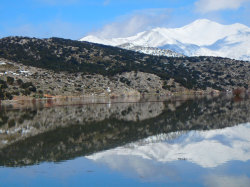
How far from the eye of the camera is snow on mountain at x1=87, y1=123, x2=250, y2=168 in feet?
90.3

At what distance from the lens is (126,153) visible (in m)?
29.6

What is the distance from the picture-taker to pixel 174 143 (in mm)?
34031

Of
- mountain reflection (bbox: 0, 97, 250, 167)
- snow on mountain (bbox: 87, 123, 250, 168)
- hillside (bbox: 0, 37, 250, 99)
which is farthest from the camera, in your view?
hillside (bbox: 0, 37, 250, 99)

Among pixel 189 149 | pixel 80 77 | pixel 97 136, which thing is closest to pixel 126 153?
pixel 189 149

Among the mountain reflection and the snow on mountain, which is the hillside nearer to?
the mountain reflection

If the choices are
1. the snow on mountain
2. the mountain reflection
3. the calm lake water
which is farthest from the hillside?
the snow on mountain

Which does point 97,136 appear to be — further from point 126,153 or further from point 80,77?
point 80,77

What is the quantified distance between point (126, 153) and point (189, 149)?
19.3 feet

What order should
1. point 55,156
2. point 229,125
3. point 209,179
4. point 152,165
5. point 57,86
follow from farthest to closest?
point 57,86
point 229,125
point 55,156
point 152,165
point 209,179

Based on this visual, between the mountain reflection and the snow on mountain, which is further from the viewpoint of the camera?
the mountain reflection

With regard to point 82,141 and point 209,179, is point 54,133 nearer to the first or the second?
point 82,141

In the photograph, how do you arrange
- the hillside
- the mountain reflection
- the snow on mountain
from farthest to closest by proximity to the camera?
the hillside < the mountain reflection < the snow on mountain

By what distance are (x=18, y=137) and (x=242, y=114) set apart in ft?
121

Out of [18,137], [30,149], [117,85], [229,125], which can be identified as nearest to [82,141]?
[30,149]
